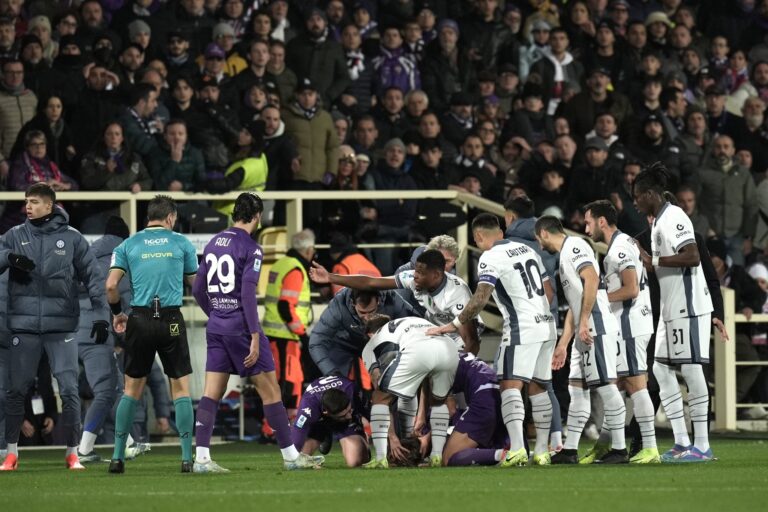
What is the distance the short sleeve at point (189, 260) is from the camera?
11516 mm

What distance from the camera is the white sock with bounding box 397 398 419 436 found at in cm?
1188

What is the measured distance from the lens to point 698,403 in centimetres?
1210

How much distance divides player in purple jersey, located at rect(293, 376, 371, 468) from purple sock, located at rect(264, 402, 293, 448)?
20.4 inches

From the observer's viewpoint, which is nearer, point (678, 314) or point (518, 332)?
point (518, 332)

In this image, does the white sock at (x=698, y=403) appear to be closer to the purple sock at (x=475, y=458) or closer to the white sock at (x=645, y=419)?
the white sock at (x=645, y=419)

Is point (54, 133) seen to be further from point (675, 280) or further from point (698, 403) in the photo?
point (698, 403)

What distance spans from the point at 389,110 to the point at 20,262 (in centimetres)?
803

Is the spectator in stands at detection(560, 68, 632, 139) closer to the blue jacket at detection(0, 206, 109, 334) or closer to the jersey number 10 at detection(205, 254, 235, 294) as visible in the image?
the blue jacket at detection(0, 206, 109, 334)

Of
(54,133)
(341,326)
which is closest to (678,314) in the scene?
(341,326)

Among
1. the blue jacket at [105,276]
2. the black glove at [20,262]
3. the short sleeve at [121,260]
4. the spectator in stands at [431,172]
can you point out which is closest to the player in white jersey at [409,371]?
the short sleeve at [121,260]

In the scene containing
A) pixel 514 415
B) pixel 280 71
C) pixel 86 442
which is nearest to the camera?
pixel 514 415

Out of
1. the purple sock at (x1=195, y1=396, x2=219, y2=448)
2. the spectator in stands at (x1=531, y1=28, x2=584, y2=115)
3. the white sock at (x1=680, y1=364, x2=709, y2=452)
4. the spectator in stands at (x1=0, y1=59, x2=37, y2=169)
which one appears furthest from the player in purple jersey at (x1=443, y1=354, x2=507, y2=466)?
the spectator in stands at (x1=531, y1=28, x2=584, y2=115)

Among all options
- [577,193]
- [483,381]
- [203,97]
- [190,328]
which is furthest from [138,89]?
[483,381]

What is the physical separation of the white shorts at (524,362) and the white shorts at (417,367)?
389 mm
